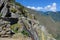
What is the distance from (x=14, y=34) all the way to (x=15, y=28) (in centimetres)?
235

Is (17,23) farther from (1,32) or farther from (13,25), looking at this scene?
(1,32)

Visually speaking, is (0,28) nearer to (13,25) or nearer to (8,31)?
(8,31)

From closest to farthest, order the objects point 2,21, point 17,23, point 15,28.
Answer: point 2,21 → point 15,28 → point 17,23

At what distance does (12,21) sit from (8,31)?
4.15 metres

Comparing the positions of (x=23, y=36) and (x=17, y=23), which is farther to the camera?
(x=17, y=23)

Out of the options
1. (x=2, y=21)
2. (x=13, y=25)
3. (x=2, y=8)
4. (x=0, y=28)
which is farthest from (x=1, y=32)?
(x=2, y=8)

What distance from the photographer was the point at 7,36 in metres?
21.4

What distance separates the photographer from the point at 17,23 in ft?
85.3

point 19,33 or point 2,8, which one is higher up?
point 2,8

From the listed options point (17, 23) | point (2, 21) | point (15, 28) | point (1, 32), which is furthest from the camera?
point (17, 23)

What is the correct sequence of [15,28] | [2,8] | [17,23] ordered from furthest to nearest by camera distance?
[2,8] → [17,23] → [15,28]

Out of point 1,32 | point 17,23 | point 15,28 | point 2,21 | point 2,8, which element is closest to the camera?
point 1,32

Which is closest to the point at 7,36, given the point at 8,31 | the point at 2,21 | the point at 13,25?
the point at 8,31

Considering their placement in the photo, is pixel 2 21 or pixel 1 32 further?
pixel 2 21
